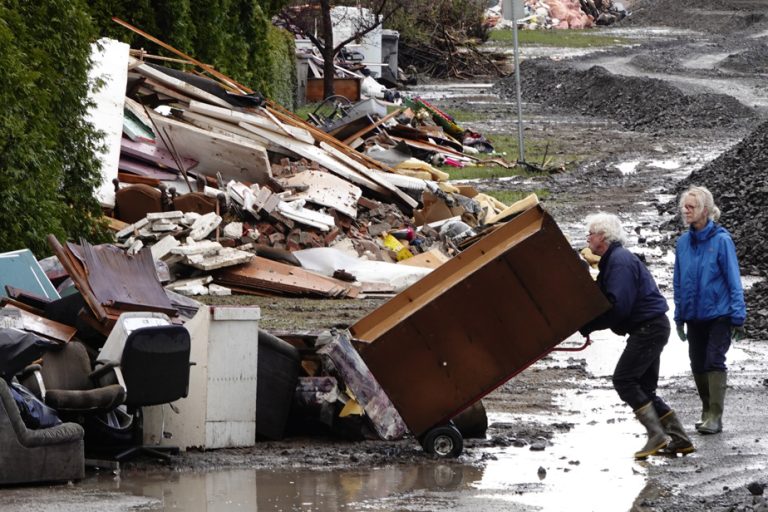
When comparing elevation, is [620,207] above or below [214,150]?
below

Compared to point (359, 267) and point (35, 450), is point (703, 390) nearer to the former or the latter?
point (35, 450)

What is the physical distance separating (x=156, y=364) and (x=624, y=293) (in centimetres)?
320

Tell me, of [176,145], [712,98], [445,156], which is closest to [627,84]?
[712,98]

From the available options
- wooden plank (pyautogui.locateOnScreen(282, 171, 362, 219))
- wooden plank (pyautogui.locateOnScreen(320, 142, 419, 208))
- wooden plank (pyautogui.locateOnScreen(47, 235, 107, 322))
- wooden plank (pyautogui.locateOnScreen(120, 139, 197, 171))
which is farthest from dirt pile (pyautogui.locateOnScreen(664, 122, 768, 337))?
wooden plank (pyautogui.locateOnScreen(120, 139, 197, 171))

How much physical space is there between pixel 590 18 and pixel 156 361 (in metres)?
75.4

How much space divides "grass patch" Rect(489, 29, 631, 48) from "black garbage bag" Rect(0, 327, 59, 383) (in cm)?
6077

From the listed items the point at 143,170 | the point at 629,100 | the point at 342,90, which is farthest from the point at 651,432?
the point at 629,100

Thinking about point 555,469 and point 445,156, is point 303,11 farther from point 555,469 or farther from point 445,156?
point 555,469

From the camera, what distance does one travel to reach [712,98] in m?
39.3

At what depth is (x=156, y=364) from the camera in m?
8.38

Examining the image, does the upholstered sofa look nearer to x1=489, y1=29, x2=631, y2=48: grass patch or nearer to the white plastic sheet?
the white plastic sheet

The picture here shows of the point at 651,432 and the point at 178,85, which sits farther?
the point at 178,85

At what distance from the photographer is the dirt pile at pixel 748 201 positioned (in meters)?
14.3

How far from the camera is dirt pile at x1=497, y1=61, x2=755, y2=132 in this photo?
37031mm
